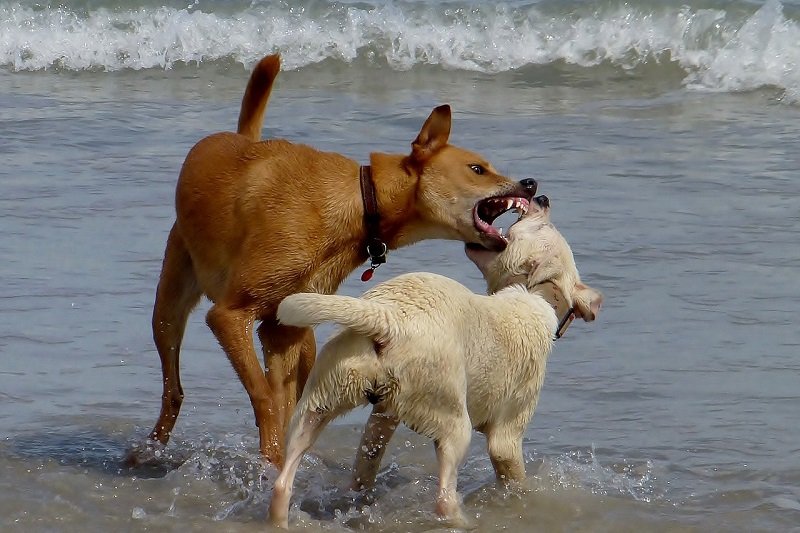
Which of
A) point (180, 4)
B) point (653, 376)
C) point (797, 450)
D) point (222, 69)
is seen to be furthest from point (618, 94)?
point (797, 450)

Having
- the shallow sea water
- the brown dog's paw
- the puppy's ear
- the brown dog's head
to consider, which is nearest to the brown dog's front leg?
the shallow sea water

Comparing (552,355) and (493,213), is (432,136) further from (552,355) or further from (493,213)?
(552,355)

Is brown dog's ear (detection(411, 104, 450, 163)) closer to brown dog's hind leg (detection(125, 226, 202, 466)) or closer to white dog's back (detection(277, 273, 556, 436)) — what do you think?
white dog's back (detection(277, 273, 556, 436))

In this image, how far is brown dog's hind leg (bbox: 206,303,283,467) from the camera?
5.29 m

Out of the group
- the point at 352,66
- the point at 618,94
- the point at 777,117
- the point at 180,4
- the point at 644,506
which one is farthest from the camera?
the point at 180,4

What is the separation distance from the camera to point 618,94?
14.0 meters

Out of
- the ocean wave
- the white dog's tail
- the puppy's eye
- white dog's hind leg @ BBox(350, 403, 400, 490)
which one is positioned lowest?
the ocean wave

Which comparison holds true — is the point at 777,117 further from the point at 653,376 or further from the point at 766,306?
the point at 653,376

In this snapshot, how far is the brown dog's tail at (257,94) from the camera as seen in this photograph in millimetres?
5977

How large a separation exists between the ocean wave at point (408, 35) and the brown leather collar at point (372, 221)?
30.6 feet

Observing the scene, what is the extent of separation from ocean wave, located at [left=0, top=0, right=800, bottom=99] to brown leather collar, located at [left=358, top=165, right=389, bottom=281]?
9341mm

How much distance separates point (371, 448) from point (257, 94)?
170cm

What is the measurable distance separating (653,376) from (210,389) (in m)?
2.13

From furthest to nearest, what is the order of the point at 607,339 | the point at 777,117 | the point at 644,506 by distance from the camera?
the point at 777,117 → the point at 607,339 → the point at 644,506
